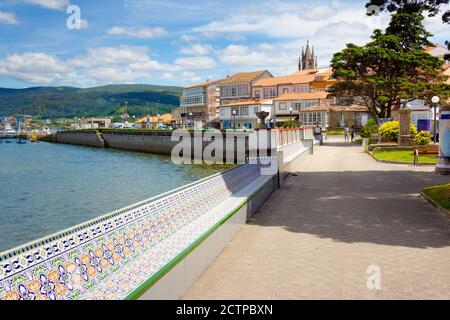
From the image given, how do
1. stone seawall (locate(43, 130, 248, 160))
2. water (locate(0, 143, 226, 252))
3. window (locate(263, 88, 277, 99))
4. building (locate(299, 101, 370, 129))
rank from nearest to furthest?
1. water (locate(0, 143, 226, 252))
2. stone seawall (locate(43, 130, 248, 160))
3. building (locate(299, 101, 370, 129))
4. window (locate(263, 88, 277, 99))

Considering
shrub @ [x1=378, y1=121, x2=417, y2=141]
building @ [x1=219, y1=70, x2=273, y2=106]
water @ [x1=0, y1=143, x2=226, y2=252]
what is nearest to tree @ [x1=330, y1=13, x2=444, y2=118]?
shrub @ [x1=378, y1=121, x2=417, y2=141]

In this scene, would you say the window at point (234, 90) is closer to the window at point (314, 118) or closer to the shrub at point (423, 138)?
the window at point (314, 118)

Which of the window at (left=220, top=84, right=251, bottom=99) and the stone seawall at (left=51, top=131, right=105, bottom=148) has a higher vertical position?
the window at (left=220, top=84, right=251, bottom=99)

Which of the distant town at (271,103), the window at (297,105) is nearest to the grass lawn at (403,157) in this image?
the distant town at (271,103)

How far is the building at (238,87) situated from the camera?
100438 mm

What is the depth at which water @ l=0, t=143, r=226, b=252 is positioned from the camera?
1925 centimetres

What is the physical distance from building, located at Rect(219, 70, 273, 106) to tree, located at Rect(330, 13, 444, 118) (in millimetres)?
56019

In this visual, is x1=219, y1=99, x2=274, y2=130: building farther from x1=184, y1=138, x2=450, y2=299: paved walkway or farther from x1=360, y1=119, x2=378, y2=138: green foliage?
x1=184, y1=138, x2=450, y2=299: paved walkway

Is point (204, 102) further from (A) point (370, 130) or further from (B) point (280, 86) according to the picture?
(A) point (370, 130)

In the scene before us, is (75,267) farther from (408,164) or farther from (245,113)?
(245,113)

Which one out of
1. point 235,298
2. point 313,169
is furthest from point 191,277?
point 313,169

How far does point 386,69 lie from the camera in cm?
4375

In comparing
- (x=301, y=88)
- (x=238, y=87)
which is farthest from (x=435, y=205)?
(x=238, y=87)

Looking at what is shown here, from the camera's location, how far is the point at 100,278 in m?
4.51
